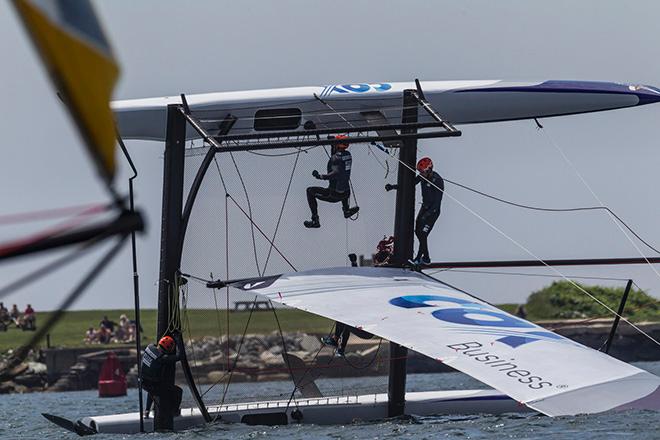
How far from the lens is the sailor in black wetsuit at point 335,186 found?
1511 centimetres

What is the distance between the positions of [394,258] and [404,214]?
530mm

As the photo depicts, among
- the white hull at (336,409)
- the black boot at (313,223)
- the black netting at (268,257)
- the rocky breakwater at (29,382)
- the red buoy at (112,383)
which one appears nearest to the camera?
the white hull at (336,409)

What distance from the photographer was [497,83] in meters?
15.9

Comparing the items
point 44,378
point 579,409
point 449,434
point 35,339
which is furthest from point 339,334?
point 44,378

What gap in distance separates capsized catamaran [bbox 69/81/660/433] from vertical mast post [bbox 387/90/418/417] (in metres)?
0.01

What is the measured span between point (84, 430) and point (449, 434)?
420 cm

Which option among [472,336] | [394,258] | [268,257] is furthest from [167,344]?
[472,336]

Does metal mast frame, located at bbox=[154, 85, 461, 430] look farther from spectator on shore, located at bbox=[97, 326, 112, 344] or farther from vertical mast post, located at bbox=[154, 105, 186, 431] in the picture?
spectator on shore, located at bbox=[97, 326, 112, 344]

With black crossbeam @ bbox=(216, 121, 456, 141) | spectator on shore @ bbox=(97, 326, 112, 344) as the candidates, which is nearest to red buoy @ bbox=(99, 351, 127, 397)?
spectator on shore @ bbox=(97, 326, 112, 344)

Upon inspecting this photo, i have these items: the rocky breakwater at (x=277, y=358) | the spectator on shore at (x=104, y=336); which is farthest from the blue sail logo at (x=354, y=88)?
the spectator on shore at (x=104, y=336)

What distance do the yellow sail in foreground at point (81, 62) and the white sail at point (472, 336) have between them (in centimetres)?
667

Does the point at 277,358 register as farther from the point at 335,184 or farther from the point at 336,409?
the point at 335,184

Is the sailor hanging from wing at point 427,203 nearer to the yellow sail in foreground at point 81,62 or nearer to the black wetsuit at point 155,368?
the black wetsuit at point 155,368

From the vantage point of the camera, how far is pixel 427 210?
613 inches
